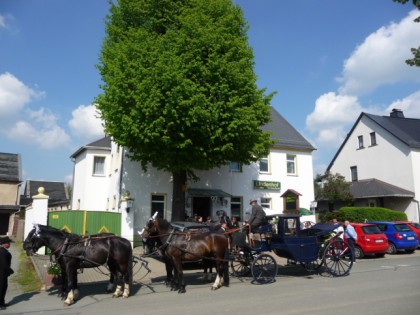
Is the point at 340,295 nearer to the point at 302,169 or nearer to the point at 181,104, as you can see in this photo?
the point at 181,104

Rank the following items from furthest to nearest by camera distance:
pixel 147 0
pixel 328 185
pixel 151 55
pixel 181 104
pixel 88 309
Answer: pixel 328 185, pixel 147 0, pixel 151 55, pixel 181 104, pixel 88 309

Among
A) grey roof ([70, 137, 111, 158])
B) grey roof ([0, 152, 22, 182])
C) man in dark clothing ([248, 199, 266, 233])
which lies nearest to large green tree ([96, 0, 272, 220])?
→ man in dark clothing ([248, 199, 266, 233])

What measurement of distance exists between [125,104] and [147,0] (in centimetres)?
587

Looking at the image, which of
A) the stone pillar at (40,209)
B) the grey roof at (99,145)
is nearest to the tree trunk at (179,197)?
the stone pillar at (40,209)

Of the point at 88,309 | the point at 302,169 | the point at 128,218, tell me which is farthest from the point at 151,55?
the point at 302,169

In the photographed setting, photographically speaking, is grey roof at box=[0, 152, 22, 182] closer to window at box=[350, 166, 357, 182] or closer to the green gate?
the green gate

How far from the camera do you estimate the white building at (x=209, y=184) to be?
883 inches

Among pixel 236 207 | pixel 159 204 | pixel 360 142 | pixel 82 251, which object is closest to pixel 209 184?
pixel 236 207

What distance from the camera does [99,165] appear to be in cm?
3019

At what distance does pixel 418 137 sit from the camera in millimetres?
33250

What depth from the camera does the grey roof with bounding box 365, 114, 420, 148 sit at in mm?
32028

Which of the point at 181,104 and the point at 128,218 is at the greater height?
the point at 181,104

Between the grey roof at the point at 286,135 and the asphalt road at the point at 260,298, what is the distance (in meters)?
16.5

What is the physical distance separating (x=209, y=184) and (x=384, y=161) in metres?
18.8
